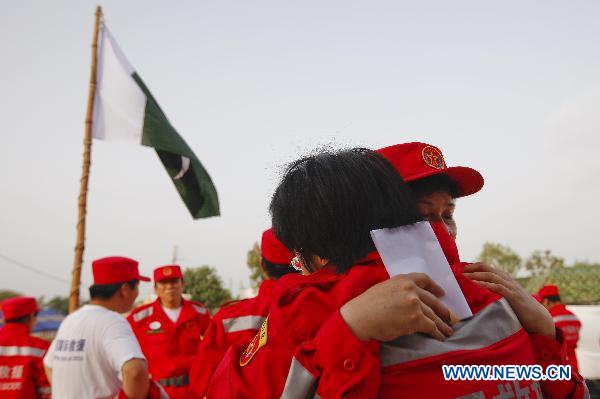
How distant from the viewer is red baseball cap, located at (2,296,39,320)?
457cm

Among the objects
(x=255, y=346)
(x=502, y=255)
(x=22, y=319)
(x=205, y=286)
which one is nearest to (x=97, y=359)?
(x=255, y=346)

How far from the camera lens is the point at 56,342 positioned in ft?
9.95

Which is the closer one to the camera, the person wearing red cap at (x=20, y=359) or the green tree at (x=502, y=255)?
the person wearing red cap at (x=20, y=359)

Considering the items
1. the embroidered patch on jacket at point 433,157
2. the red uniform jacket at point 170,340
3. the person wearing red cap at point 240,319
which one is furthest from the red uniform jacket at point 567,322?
the embroidered patch on jacket at point 433,157

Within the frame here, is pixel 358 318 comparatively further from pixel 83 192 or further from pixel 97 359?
pixel 83 192

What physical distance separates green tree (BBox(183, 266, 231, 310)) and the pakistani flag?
3012 cm

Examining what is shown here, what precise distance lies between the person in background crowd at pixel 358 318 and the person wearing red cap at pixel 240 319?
1580 mm

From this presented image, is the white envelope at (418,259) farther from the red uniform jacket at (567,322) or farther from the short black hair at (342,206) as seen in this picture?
the red uniform jacket at (567,322)

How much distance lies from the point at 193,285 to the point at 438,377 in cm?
3732

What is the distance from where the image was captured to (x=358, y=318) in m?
0.90

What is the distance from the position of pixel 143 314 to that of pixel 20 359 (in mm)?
1312

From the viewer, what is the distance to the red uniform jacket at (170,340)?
16.2 feet

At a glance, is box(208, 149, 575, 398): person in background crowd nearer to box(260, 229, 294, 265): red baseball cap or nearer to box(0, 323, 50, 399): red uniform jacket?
box(260, 229, 294, 265): red baseball cap

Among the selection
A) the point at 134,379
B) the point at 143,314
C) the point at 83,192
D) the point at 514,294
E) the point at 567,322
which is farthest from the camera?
the point at 567,322
